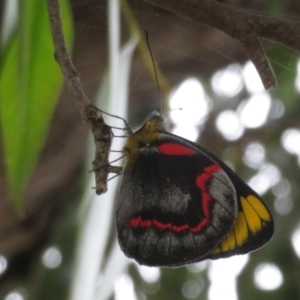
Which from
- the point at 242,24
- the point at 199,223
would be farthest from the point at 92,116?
the point at 199,223

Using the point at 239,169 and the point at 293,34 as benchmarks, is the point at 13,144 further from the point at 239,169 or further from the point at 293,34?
the point at 239,169

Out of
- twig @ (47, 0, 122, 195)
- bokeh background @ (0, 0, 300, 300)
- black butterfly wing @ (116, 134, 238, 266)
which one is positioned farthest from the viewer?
bokeh background @ (0, 0, 300, 300)

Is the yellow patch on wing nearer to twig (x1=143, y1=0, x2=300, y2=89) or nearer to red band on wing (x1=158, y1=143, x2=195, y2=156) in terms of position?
red band on wing (x1=158, y1=143, x2=195, y2=156)

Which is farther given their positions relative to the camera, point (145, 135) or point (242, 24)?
point (145, 135)

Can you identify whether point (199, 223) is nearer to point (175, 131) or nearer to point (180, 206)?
point (180, 206)

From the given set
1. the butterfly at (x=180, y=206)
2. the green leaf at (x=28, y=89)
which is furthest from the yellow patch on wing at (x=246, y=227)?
the green leaf at (x=28, y=89)

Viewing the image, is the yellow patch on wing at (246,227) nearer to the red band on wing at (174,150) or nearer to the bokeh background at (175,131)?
the red band on wing at (174,150)

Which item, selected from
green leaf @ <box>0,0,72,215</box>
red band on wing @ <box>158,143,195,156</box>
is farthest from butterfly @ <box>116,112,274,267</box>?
green leaf @ <box>0,0,72,215</box>
